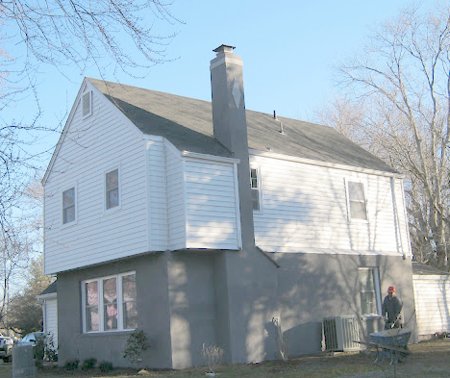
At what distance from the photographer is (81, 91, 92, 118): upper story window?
19172 millimetres

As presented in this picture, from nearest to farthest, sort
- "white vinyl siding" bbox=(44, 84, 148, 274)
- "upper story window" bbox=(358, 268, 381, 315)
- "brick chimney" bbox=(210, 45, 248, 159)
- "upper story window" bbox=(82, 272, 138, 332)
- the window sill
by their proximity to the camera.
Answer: "white vinyl siding" bbox=(44, 84, 148, 274)
the window sill
"upper story window" bbox=(82, 272, 138, 332)
"brick chimney" bbox=(210, 45, 248, 159)
"upper story window" bbox=(358, 268, 381, 315)

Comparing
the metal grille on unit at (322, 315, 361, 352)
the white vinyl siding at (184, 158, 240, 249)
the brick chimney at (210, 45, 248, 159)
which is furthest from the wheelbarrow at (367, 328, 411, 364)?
the brick chimney at (210, 45, 248, 159)

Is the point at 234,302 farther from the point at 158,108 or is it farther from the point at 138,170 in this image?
the point at 158,108

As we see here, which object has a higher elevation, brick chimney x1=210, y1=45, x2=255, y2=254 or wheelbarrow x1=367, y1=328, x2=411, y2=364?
brick chimney x1=210, y1=45, x2=255, y2=254

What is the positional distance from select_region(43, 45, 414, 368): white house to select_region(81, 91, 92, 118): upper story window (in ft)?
0.16

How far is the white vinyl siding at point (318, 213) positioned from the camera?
17734 mm

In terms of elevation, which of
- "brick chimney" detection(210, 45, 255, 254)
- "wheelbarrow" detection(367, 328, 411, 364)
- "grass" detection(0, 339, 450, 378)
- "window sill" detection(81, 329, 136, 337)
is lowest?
"grass" detection(0, 339, 450, 378)

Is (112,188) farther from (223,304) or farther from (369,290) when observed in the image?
(369,290)

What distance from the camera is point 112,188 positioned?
17.6 metres

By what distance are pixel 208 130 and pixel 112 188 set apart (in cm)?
333

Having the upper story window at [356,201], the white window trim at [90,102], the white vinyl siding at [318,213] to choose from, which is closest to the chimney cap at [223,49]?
the white vinyl siding at [318,213]

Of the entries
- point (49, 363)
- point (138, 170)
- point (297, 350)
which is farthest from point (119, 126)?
point (49, 363)

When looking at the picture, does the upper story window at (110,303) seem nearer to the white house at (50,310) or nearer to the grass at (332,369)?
the grass at (332,369)

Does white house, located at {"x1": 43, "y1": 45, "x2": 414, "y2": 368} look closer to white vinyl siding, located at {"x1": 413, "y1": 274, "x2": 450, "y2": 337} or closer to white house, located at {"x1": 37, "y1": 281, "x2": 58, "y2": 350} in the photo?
white vinyl siding, located at {"x1": 413, "y1": 274, "x2": 450, "y2": 337}
